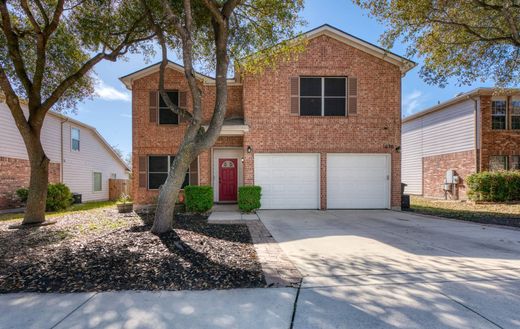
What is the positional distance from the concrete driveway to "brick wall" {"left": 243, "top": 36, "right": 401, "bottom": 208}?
4445 mm

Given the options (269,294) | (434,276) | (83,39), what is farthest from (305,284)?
(83,39)

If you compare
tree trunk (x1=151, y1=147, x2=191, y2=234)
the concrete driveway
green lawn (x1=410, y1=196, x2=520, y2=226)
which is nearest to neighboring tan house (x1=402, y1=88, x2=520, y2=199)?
green lawn (x1=410, y1=196, x2=520, y2=226)

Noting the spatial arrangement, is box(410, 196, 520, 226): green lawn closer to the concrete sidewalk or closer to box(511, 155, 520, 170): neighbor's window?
box(511, 155, 520, 170): neighbor's window

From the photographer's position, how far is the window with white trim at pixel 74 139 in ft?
54.6

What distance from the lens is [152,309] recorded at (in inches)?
119

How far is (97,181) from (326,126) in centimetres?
1656

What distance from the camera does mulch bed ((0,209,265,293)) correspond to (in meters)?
3.63

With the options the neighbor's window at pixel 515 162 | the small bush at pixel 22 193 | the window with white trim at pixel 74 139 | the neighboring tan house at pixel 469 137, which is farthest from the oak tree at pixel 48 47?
the neighbor's window at pixel 515 162

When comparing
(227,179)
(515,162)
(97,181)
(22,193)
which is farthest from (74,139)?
(515,162)

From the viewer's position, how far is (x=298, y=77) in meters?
11.1

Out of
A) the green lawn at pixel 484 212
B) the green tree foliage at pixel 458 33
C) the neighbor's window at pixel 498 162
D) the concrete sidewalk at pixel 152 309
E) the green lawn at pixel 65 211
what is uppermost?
the green tree foliage at pixel 458 33

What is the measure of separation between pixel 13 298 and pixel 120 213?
25.7ft

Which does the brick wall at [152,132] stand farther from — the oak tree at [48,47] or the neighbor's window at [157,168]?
the oak tree at [48,47]

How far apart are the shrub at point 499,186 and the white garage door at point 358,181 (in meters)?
5.99
